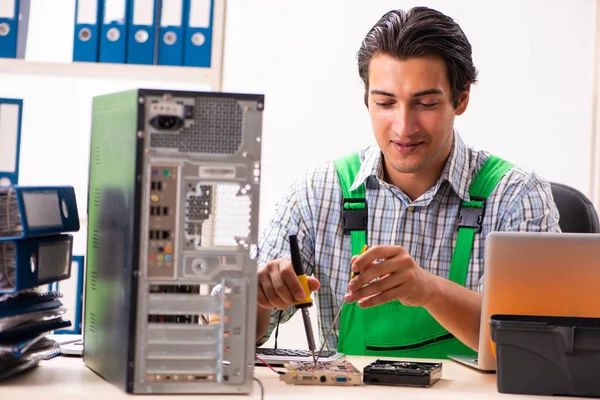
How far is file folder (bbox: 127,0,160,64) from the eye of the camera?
8.27 feet

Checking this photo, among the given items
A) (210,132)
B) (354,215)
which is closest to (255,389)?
(210,132)

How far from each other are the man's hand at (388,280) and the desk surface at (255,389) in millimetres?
200

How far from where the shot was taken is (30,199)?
1.13 m

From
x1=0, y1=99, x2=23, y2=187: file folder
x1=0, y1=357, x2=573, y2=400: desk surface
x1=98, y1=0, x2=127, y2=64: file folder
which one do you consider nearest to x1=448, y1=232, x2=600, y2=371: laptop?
x1=0, y1=357, x2=573, y2=400: desk surface

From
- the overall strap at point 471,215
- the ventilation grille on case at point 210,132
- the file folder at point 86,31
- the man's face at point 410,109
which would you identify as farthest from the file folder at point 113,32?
the ventilation grille on case at point 210,132

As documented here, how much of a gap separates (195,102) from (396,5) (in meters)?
2.41

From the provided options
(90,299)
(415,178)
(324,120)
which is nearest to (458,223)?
(415,178)

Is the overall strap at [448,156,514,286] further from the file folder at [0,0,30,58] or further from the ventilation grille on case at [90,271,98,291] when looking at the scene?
the file folder at [0,0,30,58]

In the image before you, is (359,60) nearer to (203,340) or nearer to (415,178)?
(415,178)

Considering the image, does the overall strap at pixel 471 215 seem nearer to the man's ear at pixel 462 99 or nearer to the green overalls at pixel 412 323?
the green overalls at pixel 412 323

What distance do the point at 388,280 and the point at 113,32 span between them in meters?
1.48

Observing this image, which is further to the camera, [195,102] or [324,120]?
[324,120]

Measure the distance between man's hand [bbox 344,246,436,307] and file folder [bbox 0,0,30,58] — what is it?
5.40 feet

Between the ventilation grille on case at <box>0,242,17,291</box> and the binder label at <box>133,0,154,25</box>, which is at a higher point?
the binder label at <box>133,0,154,25</box>
